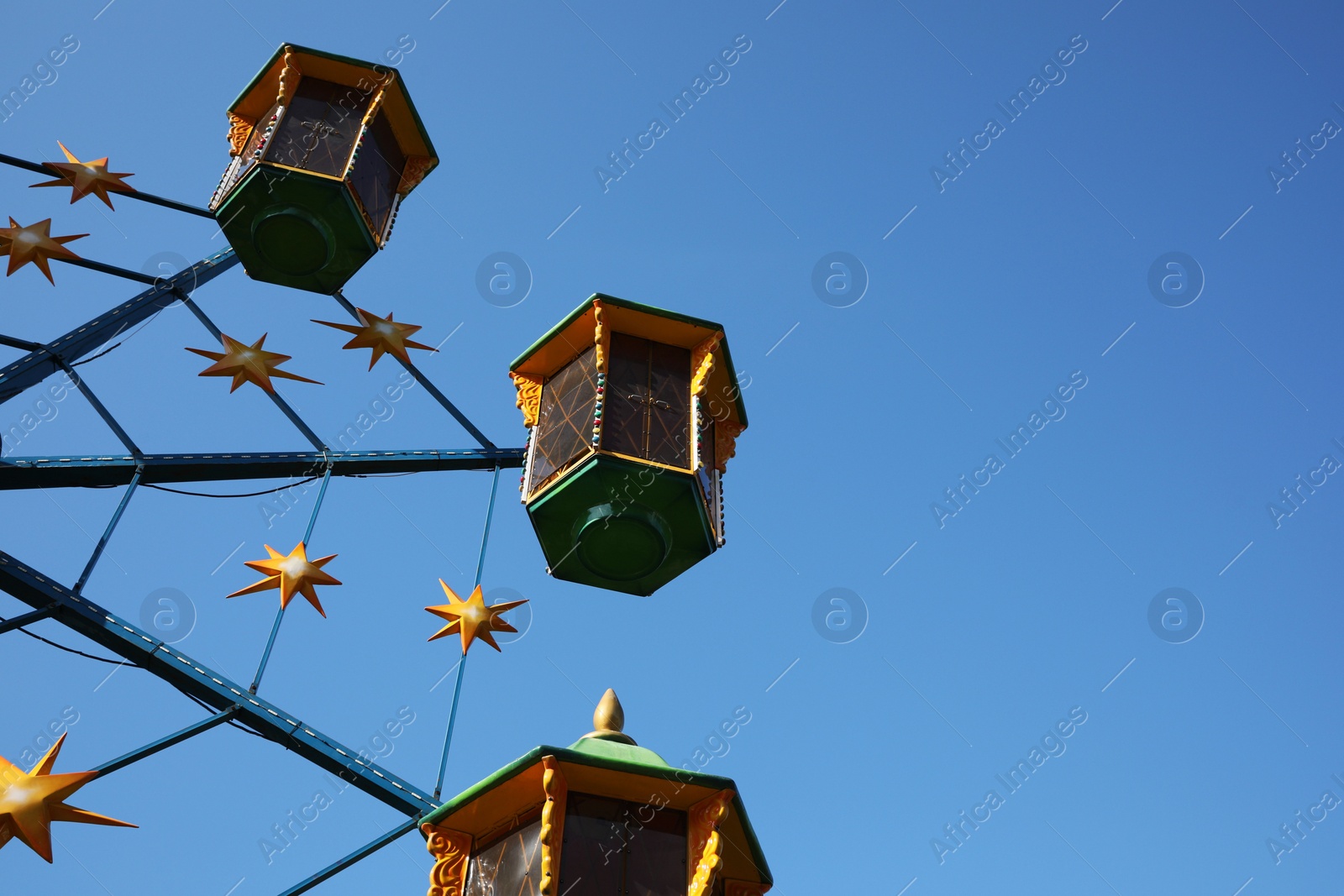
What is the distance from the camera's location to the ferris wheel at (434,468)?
873 centimetres

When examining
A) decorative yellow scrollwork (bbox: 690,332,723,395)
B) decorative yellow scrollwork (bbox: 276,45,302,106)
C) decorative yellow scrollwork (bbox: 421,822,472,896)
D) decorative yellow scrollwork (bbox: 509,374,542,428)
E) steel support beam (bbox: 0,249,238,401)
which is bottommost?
decorative yellow scrollwork (bbox: 421,822,472,896)

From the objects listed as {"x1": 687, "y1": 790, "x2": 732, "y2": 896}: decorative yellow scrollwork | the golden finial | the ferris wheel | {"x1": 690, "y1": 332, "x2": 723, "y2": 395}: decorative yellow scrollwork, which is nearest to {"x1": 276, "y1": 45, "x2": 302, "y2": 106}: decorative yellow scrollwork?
the ferris wheel

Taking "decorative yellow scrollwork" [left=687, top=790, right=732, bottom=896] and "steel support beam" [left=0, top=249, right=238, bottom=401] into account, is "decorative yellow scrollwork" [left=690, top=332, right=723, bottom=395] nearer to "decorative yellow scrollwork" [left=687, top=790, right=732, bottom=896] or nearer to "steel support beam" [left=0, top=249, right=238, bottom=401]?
"decorative yellow scrollwork" [left=687, top=790, right=732, bottom=896]

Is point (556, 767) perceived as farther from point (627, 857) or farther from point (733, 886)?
point (733, 886)

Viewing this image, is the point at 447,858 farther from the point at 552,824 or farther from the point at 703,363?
the point at 703,363

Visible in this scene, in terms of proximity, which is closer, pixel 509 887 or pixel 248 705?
pixel 509 887

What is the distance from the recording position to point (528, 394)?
1188 cm

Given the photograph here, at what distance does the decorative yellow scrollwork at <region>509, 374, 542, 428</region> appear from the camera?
1180 centimetres

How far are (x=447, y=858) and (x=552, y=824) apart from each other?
1.00m

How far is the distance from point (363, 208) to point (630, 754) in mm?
5720

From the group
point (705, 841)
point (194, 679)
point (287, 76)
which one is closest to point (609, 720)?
point (705, 841)

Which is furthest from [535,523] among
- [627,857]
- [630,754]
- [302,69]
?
[302,69]

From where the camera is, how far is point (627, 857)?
8.72 m

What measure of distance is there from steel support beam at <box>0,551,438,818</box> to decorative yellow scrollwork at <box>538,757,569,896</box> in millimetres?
1159
